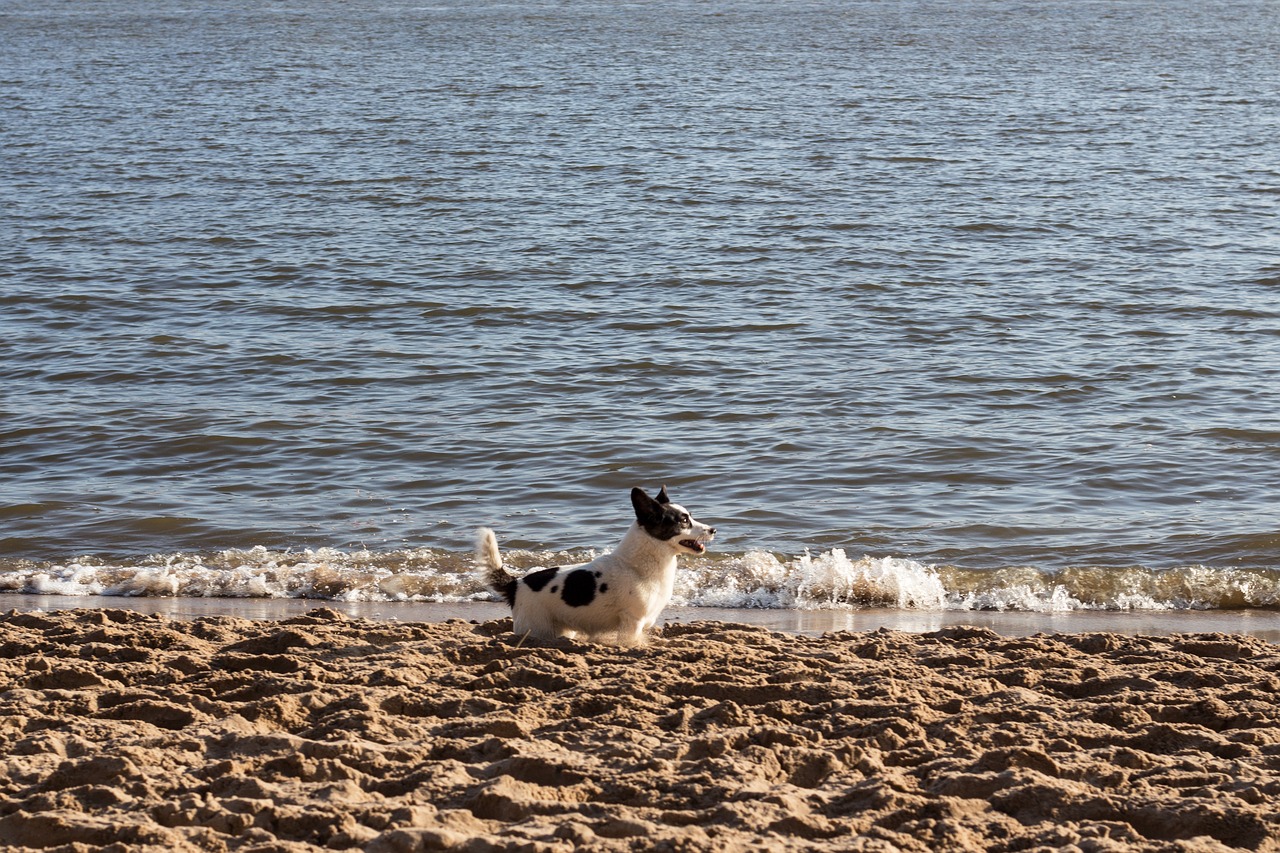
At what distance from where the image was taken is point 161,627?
277 inches

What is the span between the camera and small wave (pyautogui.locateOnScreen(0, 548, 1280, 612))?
8359mm

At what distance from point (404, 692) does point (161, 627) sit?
1.93 m

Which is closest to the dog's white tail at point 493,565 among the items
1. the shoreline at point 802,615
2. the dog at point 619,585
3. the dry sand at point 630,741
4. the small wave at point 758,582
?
the dog at point 619,585

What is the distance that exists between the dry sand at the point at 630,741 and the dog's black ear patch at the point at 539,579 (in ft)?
0.98

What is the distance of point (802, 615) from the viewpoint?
816cm

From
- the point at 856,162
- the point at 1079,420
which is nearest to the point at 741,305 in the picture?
the point at 1079,420

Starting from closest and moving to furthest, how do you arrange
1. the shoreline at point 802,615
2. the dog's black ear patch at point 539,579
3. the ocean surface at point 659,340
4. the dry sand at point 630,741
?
1. the dry sand at point 630,741
2. the dog's black ear patch at point 539,579
3. the shoreline at point 802,615
4. the ocean surface at point 659,340

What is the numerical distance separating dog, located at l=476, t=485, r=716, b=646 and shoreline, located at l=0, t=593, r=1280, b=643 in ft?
2.75

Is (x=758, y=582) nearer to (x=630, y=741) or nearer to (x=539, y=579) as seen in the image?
(x=539, y=579)

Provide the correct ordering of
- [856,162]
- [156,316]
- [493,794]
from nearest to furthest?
1. [493,794]
2. [156,316]
3. [856,162]

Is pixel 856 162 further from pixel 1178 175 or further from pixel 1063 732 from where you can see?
pixel 1063 732

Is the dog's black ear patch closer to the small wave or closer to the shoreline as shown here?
the shoreline

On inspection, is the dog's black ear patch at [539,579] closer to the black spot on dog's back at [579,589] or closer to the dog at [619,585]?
the dog at [619,585]

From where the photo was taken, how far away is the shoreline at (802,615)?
7.75 metres
